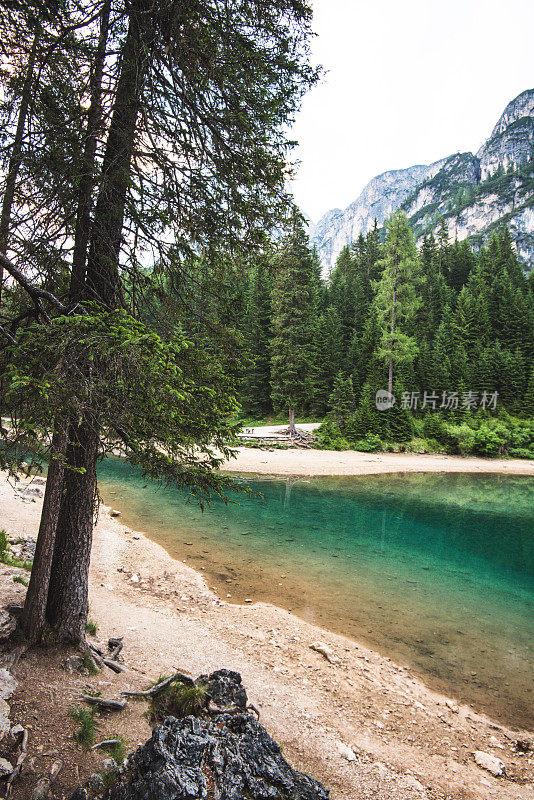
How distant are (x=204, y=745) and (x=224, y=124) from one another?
610cm

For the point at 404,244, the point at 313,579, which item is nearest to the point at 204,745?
the point at 313,579

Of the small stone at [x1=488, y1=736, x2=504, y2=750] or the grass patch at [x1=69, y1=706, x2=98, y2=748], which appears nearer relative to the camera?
the grass patch at [x1=69, y1=706, x2=98, y2=748]

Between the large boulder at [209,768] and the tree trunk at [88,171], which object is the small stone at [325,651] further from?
the tree trunk at [88,171]

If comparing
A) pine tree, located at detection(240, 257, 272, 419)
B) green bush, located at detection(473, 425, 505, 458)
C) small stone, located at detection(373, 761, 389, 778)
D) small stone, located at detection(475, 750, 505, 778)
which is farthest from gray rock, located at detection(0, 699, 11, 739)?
pine tree, located at detection(240, 257, 272, 419)

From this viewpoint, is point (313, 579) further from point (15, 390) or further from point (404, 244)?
point (404, 244)

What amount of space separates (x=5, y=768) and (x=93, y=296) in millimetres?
4197

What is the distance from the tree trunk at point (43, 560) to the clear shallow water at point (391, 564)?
4.48 meters

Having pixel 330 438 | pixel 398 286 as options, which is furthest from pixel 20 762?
pixel 398 286

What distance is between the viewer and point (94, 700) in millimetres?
3924

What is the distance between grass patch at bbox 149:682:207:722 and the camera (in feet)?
13.2

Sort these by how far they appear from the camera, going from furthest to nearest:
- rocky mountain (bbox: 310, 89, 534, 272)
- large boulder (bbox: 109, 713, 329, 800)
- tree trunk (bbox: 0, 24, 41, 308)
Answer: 1. rocky mountain (bbox: 310, 89, 534, 272)
2. tree trunk (bbox: 0, 24, 41, 308)
3. large boulder (bbox: 109, 713, 329, 800)

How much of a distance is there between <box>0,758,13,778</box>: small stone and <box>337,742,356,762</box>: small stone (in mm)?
3391

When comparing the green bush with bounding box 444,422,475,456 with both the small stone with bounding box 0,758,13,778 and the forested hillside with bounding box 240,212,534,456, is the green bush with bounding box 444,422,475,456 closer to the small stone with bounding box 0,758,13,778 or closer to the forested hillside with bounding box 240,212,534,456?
the forested hillside with bounding box 240,212,534,456

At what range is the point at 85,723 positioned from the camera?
3.52m
